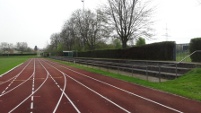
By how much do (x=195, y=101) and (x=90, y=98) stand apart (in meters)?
4.69

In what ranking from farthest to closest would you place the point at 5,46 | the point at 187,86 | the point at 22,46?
the point at 5,46
the point at 22,46
the point at 187,86

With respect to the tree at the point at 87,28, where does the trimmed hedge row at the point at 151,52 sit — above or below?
below

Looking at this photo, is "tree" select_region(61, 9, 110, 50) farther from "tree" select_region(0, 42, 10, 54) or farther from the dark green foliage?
"tree" select_region(0, 42, 10, 54)

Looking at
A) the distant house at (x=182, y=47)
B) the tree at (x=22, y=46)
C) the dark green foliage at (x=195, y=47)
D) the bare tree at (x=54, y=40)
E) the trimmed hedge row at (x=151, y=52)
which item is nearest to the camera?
the dark green foliage at (x=195, y=47)

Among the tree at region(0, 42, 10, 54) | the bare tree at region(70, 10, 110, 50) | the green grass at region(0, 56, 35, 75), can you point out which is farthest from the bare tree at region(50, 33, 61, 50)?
the tree at region(0, 42, 10, 54)

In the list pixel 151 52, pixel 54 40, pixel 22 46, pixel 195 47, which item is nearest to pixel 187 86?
pixel 195 47

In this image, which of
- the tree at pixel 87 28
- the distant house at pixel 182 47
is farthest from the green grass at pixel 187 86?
the tree at pixel 87 28

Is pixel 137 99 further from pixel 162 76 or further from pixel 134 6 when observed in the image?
pixel 134 6

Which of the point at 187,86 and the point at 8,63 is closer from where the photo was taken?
the point at 187,86

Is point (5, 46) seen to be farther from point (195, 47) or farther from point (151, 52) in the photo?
point (195, 47)

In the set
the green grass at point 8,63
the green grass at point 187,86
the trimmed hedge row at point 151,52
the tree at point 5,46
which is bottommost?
the green grass at point 8,63

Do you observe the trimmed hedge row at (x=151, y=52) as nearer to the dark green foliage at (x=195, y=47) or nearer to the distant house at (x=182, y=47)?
the distant house at (x=182, y=47)

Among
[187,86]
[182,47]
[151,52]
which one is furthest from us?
[151,52]

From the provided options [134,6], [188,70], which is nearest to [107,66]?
[134,6]
